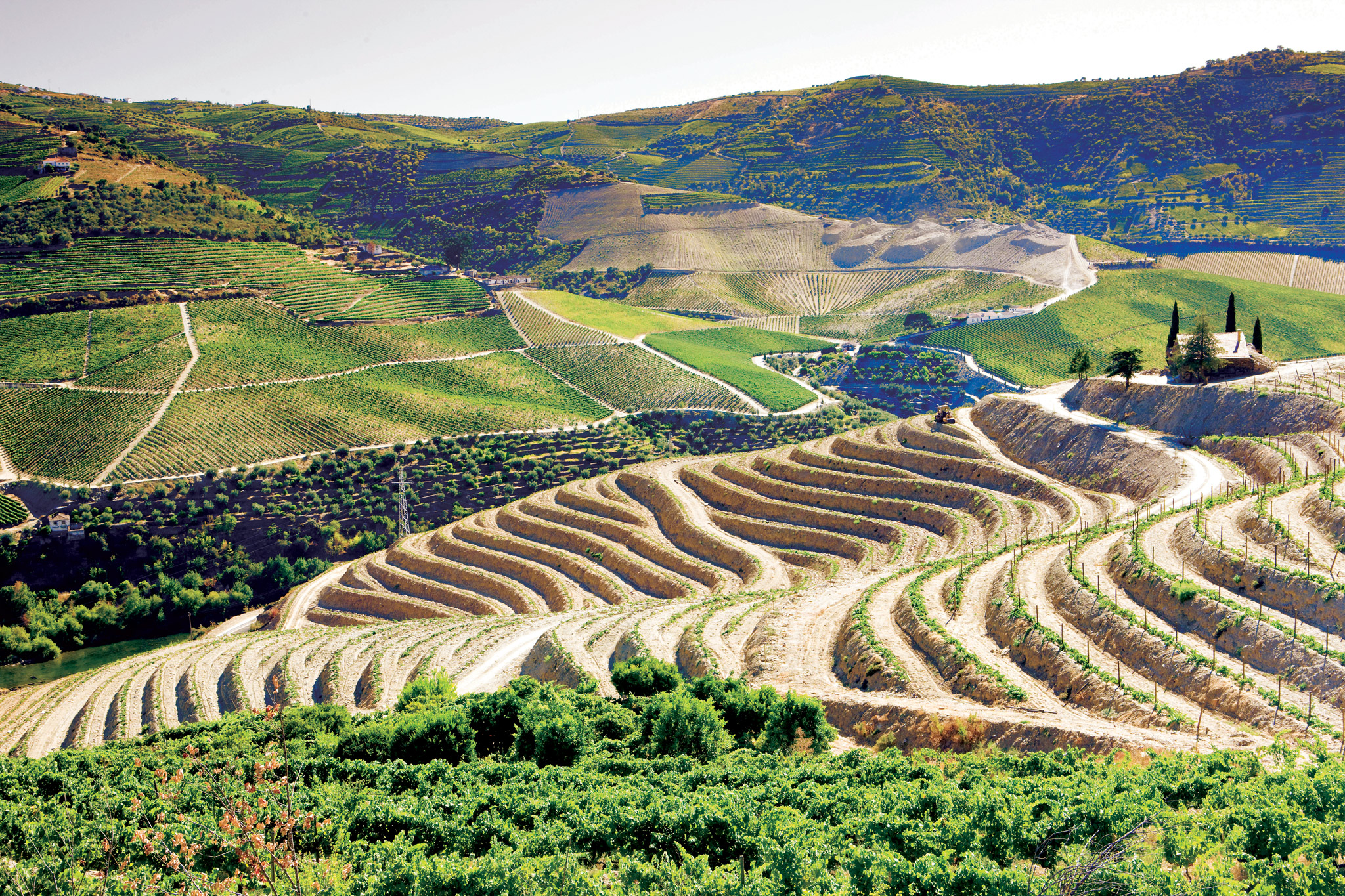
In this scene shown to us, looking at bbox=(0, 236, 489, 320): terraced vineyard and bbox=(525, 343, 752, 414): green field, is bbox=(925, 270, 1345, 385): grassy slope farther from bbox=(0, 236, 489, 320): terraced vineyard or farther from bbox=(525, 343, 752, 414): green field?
bbox=(0, 236, 489, 320): terraced vineyard

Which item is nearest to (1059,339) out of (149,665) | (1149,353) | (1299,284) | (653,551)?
(1149,353)

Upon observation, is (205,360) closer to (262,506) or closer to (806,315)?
(262,506)

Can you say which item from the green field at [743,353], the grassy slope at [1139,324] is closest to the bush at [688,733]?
the green field at [743,353]

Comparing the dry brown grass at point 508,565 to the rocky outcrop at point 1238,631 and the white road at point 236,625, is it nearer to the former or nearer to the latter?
the white road at point 236,625

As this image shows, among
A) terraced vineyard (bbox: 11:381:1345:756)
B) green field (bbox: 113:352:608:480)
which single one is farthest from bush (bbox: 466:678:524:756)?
green field (bbox: 113:352:608:480)

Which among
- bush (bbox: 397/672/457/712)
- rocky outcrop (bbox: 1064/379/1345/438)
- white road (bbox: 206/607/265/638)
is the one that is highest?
rocky outcrop (bbox: 1064/379/1345/438)

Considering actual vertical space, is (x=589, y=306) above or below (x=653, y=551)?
above
